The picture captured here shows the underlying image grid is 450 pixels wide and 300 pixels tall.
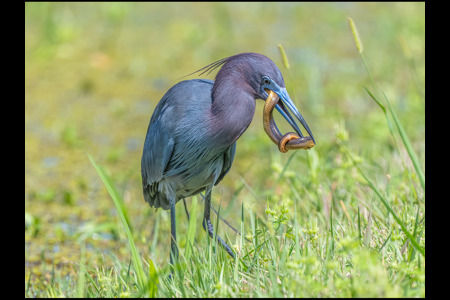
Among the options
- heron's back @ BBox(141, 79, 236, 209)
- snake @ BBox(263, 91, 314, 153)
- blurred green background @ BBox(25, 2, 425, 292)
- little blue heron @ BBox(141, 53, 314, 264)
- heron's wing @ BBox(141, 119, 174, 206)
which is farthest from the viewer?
blurred green background @ BBox(25, 2, 425, 292)

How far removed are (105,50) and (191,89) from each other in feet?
14.6

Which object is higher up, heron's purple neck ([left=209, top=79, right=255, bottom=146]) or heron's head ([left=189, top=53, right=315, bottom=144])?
heron's head ([left=189, top=53, right=315, bottom=144])

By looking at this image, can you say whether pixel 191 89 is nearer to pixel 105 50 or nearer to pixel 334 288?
pixel 334 288

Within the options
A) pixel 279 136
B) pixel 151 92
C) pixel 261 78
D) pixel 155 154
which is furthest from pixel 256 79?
pixel 151 92

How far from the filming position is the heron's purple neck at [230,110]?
9.29ft

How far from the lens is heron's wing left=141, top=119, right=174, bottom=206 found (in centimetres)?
308

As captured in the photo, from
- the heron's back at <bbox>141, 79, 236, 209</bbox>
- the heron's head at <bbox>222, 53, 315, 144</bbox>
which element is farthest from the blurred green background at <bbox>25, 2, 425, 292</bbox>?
the heron's head at <bbox>222, 53, 315, 144</bbox>

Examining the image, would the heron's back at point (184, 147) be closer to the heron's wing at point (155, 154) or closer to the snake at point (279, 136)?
the heron's wing at point (155, 154)

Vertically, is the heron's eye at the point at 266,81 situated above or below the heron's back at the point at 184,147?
above

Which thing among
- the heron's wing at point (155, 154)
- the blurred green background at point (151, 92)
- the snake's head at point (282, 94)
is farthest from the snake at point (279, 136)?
the blurred green background at point (151, 92)

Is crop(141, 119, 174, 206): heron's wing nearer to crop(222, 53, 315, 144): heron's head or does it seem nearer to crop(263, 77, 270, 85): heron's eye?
crop(222, 53, 315, 144): heron's head

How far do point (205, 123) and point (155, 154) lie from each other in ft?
1.34

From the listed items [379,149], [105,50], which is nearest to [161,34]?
[105,50]

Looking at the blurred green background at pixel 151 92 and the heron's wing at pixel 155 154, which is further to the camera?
the blurred green background at pixel 151 92
